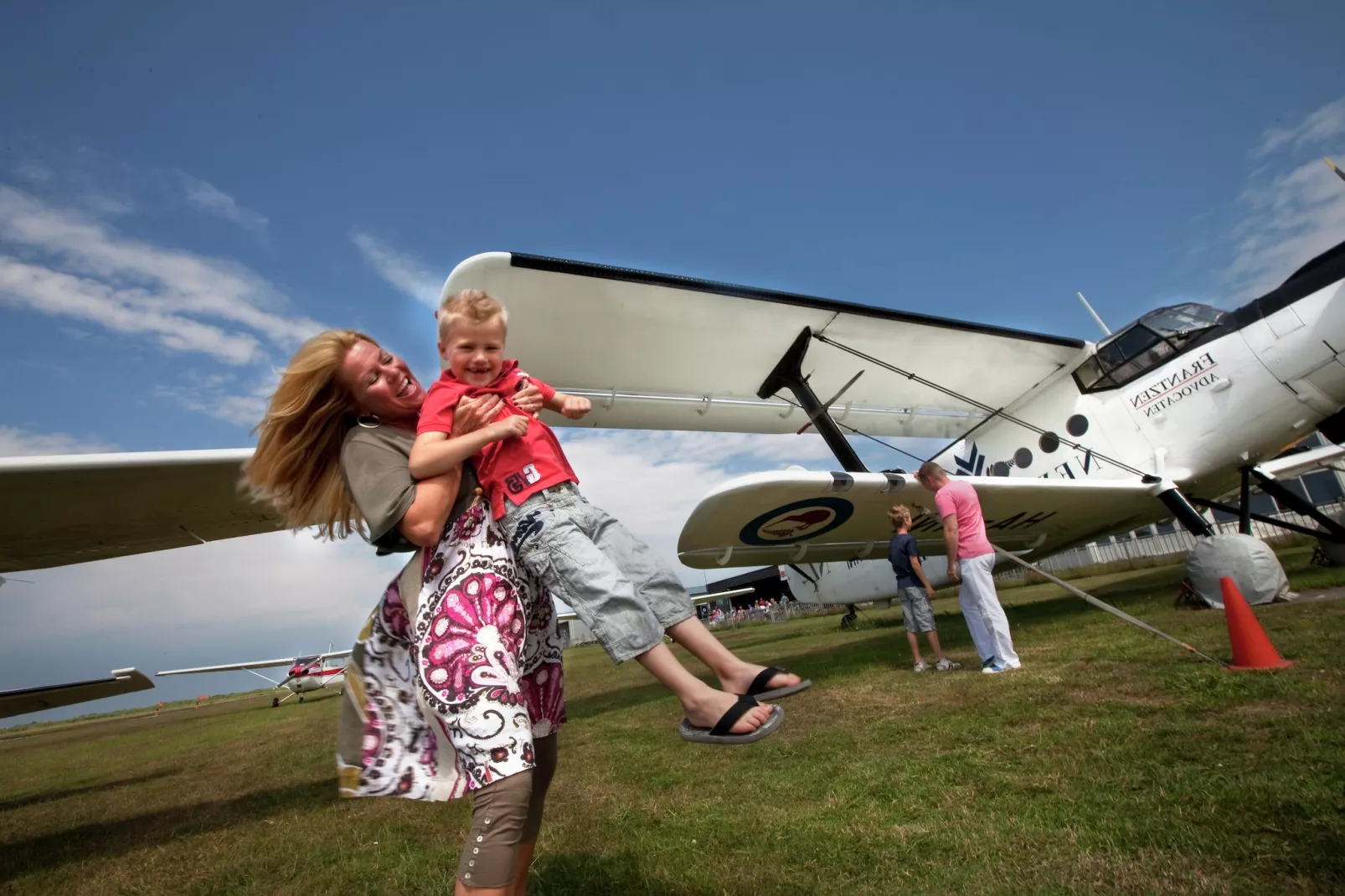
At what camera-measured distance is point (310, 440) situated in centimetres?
141

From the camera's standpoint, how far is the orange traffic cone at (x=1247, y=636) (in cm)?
330

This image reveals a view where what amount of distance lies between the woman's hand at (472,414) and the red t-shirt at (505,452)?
0.03m

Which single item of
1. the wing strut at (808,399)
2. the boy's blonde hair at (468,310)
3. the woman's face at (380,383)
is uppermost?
the wing strut at (808,399)

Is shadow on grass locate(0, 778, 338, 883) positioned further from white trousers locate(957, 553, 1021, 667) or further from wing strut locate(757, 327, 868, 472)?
wing strut locate(757, 327, 868, 472)

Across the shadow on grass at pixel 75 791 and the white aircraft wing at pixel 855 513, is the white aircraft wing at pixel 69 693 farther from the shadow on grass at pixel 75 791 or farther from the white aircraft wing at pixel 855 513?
the white aircraft wing at pixel 855 513

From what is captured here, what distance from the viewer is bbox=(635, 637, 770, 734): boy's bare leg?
1116 millimetres

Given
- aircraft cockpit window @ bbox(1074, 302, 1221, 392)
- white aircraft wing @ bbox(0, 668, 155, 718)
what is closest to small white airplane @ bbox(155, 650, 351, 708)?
white aircraft wing @ bbox(0, 668, 155, 718)

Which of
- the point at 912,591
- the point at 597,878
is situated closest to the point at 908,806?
the point at 597,878

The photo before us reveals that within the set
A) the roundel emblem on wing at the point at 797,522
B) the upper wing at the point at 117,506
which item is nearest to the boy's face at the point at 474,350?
the upper wing at the point at 117,506

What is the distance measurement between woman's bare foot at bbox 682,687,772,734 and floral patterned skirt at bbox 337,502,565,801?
34cm

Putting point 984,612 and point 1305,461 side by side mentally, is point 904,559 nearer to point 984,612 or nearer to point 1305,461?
point 984,612

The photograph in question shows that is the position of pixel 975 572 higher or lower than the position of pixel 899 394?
lower

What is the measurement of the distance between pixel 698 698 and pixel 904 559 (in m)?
5.18

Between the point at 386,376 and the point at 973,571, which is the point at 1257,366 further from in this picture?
the point at 386,376
